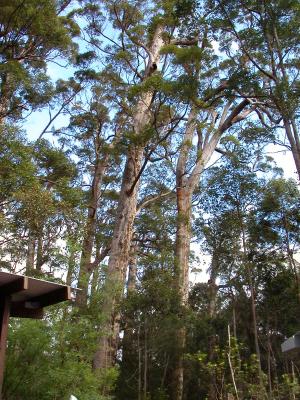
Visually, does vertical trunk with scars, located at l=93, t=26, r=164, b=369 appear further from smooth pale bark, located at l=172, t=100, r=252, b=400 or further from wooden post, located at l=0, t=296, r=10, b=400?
wooden post, located at l=0, t=296, r=10, b=400

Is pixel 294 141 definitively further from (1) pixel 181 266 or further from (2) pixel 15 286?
(1) pixel 181 266

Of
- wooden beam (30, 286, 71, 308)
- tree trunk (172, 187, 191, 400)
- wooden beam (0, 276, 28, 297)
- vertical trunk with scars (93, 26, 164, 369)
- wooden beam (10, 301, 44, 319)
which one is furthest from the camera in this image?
tree trunk (172, 187, 191, 400)

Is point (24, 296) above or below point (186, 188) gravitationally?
below

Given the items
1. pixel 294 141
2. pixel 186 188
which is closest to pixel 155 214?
pixel 186 188

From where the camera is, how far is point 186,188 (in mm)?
16266

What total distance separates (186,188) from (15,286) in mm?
11779

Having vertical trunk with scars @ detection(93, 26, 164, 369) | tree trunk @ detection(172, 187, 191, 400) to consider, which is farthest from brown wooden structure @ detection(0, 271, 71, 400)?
tree trunk @ detection(172, 187, 191, 400)

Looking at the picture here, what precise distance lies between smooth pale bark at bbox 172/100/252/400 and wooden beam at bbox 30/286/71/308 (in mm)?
6895

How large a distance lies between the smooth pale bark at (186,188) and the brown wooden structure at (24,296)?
22.5 ft

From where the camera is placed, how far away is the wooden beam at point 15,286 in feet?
15.5

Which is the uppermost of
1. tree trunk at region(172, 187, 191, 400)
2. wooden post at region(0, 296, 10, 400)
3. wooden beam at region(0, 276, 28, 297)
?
tree trunk at region(172, 187, 191, 400)

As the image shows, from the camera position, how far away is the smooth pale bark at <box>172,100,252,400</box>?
1240 centimetres

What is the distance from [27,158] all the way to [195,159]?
6.95 meters

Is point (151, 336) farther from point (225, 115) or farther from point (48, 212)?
point (225, 115)
